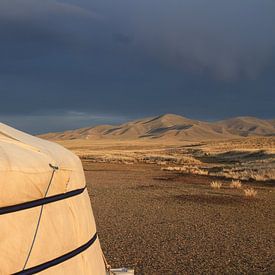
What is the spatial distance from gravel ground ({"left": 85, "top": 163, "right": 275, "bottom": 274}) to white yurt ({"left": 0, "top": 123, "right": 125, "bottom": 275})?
13.1ft

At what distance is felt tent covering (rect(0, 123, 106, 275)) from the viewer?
3264 millimetres

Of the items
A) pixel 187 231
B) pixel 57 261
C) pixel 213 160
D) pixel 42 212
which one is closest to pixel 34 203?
pixel 42 212

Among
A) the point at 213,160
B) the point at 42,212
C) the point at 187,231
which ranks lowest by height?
the point at 213,160

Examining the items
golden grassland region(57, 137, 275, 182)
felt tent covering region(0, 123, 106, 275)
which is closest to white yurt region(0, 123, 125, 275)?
felt tent covering region(0, 123, 106, 275)

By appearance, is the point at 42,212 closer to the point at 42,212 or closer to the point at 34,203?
the point at 42,212

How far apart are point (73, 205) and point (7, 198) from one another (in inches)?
37.4

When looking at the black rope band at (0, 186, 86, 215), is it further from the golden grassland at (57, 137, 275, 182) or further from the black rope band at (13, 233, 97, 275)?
the golden grassland at (57, 137, 275, 182)

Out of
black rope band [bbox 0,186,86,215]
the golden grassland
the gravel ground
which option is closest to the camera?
black rope band [bbox 0,186,86,215]

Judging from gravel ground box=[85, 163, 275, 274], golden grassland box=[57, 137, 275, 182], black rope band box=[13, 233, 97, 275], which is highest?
black rope band box=[13, 233, 97, 275]

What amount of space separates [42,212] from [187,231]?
8.03 m

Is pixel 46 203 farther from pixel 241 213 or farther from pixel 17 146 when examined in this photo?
pixel 241 213

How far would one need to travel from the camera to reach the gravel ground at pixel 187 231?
839 cm

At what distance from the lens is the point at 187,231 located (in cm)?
1122

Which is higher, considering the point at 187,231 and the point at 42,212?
the point at 42,212
